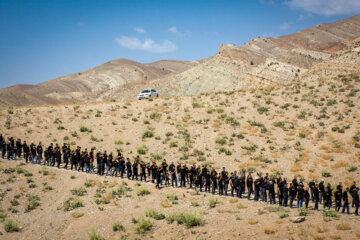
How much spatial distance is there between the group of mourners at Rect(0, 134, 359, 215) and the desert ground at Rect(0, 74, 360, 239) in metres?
1.00

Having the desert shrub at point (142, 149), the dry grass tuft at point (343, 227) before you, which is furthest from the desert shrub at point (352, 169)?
the desert shrub at point (142, 149)

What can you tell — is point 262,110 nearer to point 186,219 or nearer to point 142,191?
point 142,191

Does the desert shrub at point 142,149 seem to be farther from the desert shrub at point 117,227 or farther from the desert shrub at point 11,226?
the desert shrub at point 11,226

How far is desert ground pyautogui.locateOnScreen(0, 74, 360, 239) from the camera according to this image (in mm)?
13352

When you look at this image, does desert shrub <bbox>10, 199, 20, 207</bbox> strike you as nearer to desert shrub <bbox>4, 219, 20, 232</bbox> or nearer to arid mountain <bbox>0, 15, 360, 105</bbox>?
desert shrub <bbox>4, 219, 20, 232</bbox>

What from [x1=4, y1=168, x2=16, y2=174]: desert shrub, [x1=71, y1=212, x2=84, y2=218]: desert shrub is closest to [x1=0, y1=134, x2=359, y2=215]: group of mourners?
[x1=4, y1=168, x2=16, y2=174]: desert shrub

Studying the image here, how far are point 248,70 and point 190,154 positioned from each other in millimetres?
42380

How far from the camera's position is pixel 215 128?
3281 cm

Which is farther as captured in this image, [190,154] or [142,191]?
[190,154]

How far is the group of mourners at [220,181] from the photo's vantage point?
1577cm

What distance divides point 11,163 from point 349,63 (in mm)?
48930

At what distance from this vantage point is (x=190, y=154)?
27125 millimetres

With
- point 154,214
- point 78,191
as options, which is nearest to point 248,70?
point 78,191

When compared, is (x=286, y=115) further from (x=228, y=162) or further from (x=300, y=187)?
(x=300, y=187)
